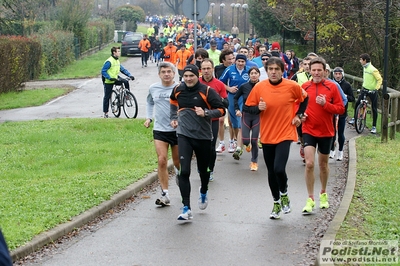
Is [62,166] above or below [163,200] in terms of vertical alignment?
below

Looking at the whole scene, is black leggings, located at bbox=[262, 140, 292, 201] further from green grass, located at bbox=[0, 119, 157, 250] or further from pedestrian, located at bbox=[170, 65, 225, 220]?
green grass, located at bbox=[0, 119, 157, 250]

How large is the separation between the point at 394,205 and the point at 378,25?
59.5 feet

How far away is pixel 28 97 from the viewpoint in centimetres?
2598

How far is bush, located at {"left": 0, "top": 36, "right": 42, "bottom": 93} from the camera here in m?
26.4

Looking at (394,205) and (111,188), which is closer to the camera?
(394,205)

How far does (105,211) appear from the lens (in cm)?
937

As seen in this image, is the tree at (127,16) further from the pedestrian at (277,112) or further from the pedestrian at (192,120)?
the pedestrian at (277,112)

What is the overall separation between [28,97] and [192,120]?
1837 centimetres

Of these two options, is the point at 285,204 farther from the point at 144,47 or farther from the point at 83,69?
the point at 144,47

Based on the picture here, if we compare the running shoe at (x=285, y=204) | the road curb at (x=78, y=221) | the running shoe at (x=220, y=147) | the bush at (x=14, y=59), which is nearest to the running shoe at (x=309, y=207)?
the running shoe at (x=285, y=204)

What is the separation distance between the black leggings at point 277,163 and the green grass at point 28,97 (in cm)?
1619

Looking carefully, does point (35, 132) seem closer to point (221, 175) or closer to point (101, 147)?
point (101, 147)

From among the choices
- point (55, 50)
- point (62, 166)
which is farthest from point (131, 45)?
point (62, 166)

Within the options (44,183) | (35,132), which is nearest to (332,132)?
(44,183)
